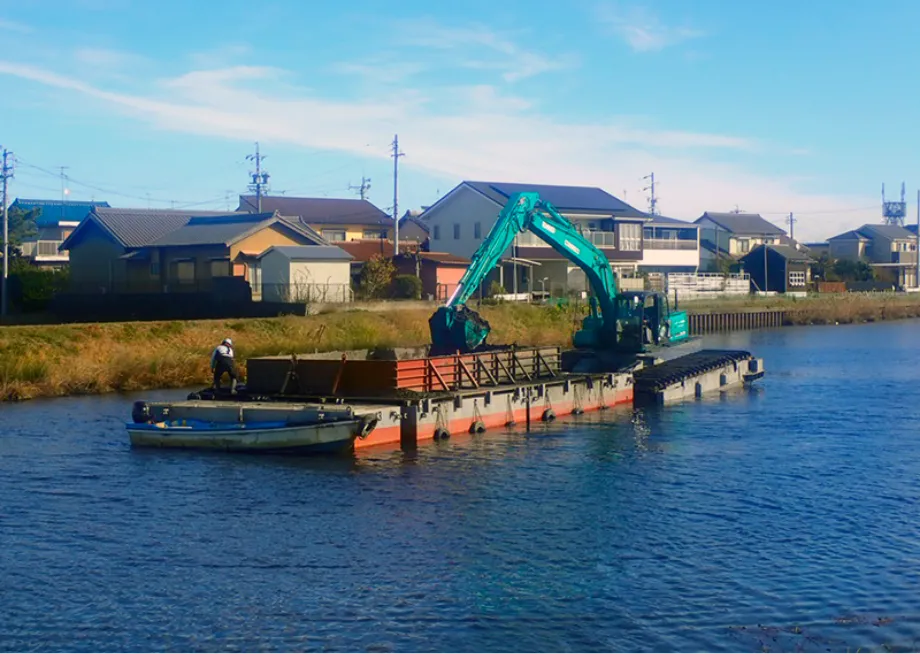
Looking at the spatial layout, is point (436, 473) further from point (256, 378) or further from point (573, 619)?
point (573, 619)

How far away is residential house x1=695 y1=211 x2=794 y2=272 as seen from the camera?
98.1 m

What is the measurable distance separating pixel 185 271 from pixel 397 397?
116 ft

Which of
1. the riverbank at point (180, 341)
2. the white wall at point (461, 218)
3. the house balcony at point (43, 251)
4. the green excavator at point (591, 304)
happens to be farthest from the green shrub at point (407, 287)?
the house balcony at point (43, 251)

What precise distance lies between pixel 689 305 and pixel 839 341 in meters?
13.9

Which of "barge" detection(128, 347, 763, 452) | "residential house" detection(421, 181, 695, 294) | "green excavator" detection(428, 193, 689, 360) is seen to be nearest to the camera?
"barge" detection(128, 347, 763, 452)

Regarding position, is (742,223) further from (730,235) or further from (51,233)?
(51,233)

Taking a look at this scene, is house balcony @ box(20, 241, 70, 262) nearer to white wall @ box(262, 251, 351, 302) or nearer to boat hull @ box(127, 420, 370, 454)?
white wall @ box(262, 251, 351, 302)

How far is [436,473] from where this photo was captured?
836 inches

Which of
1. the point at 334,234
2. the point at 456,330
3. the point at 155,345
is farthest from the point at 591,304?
the point at 334,234

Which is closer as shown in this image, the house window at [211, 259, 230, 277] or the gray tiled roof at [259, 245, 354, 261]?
the gray tiled roof at [259, 245, 354, 261]

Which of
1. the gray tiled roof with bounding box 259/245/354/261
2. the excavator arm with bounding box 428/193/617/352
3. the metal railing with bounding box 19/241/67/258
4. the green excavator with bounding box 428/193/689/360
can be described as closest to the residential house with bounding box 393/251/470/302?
the gray tiled roof with bounding box 259/245/354/261

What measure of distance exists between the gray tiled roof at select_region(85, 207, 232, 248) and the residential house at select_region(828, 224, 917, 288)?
76250 mm

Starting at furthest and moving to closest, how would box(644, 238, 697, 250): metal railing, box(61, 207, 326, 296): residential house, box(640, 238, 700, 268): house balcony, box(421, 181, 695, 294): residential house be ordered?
box(644, 238, 697, 250): metal railing, box(640, 238, 700, 268): house balcony, box(421, 181, 695, 294): residential house, box(61, 207, 326, 296): residential house

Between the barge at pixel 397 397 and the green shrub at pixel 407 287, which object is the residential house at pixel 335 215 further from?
the barge at pixel 397 397
